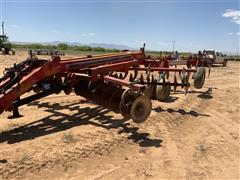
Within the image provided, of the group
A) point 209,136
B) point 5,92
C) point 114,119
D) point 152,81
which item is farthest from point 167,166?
point 152,81

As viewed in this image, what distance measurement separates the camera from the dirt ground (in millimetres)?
4336

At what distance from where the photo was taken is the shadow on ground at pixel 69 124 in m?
5.39

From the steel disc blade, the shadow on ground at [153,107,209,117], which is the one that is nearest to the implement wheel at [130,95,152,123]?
the steel disc blade

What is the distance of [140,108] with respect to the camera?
5.24 metres

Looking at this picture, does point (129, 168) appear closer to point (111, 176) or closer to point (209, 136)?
point (111, 176)

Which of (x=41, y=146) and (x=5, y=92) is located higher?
(x=5, y=92)

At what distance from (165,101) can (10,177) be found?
535cm

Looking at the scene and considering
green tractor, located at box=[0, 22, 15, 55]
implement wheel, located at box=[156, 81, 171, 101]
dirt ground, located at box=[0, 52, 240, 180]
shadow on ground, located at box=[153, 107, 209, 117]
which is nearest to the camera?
dirt ground, located at box=[0, 52, 240, 180]

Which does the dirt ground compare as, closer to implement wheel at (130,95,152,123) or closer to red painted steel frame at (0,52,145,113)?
implement wheel at (130,95,152,123)

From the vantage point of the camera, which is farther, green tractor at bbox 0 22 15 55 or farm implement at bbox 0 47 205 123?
green tractor at bbox 0 22 15 55

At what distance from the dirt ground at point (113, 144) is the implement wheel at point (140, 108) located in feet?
1.51

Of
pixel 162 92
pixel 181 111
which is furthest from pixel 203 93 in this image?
pixel 181 111

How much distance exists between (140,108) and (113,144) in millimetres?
725

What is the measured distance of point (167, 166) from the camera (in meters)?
4.61
